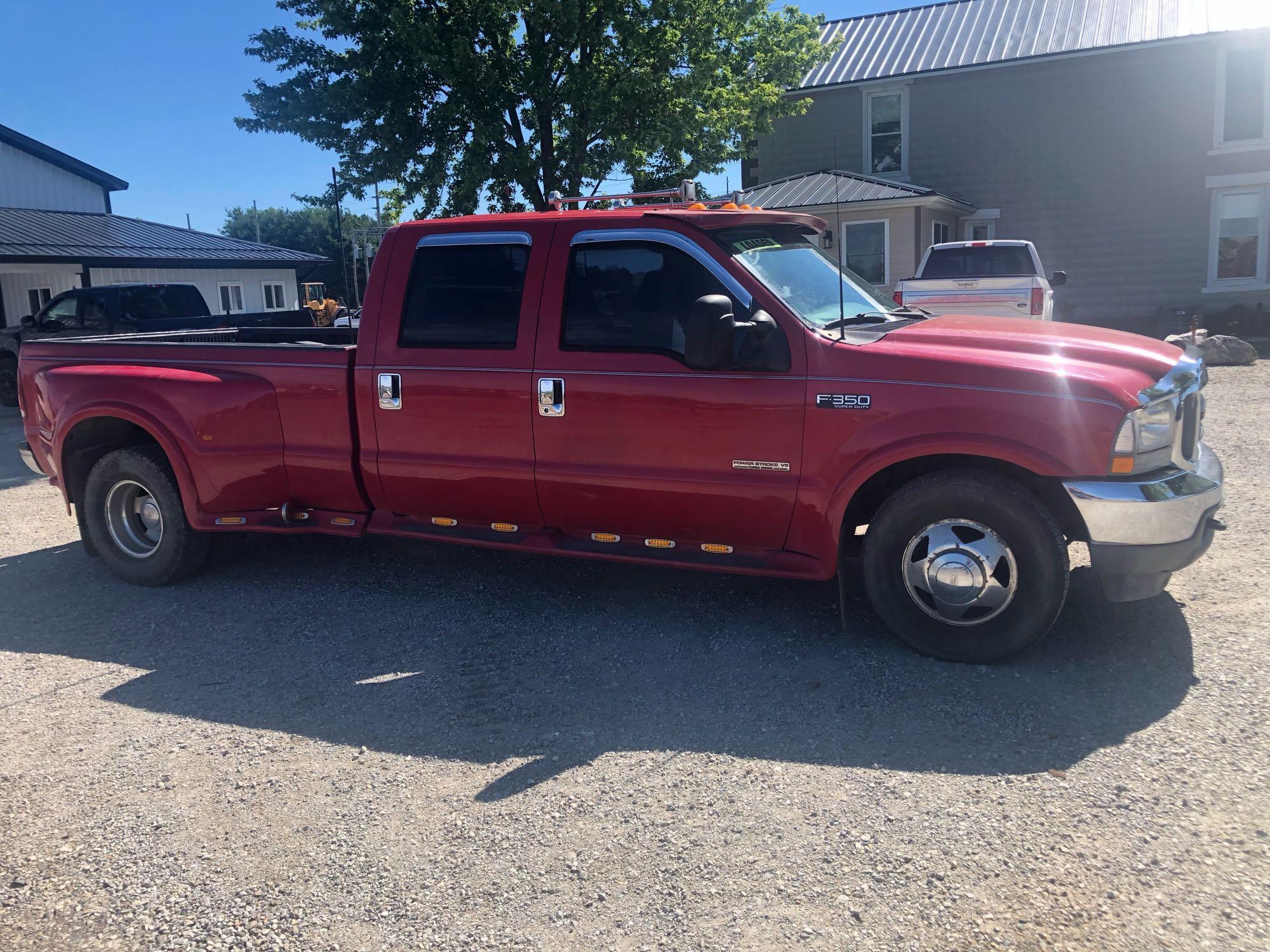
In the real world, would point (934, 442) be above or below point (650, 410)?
below

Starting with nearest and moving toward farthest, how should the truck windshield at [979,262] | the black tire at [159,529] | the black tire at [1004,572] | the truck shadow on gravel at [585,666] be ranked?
the truck shadow on gravel at [585,666] → the black tire at [1004,572] → the black tire at [159,529] → the truck windshield at [979,262]

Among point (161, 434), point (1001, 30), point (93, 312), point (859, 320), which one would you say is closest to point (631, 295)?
point (859, 320)

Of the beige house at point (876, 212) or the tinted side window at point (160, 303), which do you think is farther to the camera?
the beige house at point (876, 212)

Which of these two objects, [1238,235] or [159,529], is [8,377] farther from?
[1238,235]

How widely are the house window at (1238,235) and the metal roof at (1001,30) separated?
3.23 metres

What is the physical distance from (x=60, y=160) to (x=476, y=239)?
27782 mm

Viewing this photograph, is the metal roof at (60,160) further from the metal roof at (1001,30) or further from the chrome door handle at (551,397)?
the chrome door handle at (551,397)

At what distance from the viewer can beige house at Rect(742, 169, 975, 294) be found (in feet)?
68.2

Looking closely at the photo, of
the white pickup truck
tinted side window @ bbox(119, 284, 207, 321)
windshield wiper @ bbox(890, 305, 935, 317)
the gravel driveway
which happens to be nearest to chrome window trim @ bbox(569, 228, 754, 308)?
windshield wiper @ bbox(890, 305, 935, 317)

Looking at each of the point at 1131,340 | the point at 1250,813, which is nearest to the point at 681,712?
the point at 1250,813

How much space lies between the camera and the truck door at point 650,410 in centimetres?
471

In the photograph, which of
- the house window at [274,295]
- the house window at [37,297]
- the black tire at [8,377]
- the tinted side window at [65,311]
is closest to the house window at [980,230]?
the tinted side window at [65,311]

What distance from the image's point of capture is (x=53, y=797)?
3736 millimetres

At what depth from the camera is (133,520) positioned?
632cm
